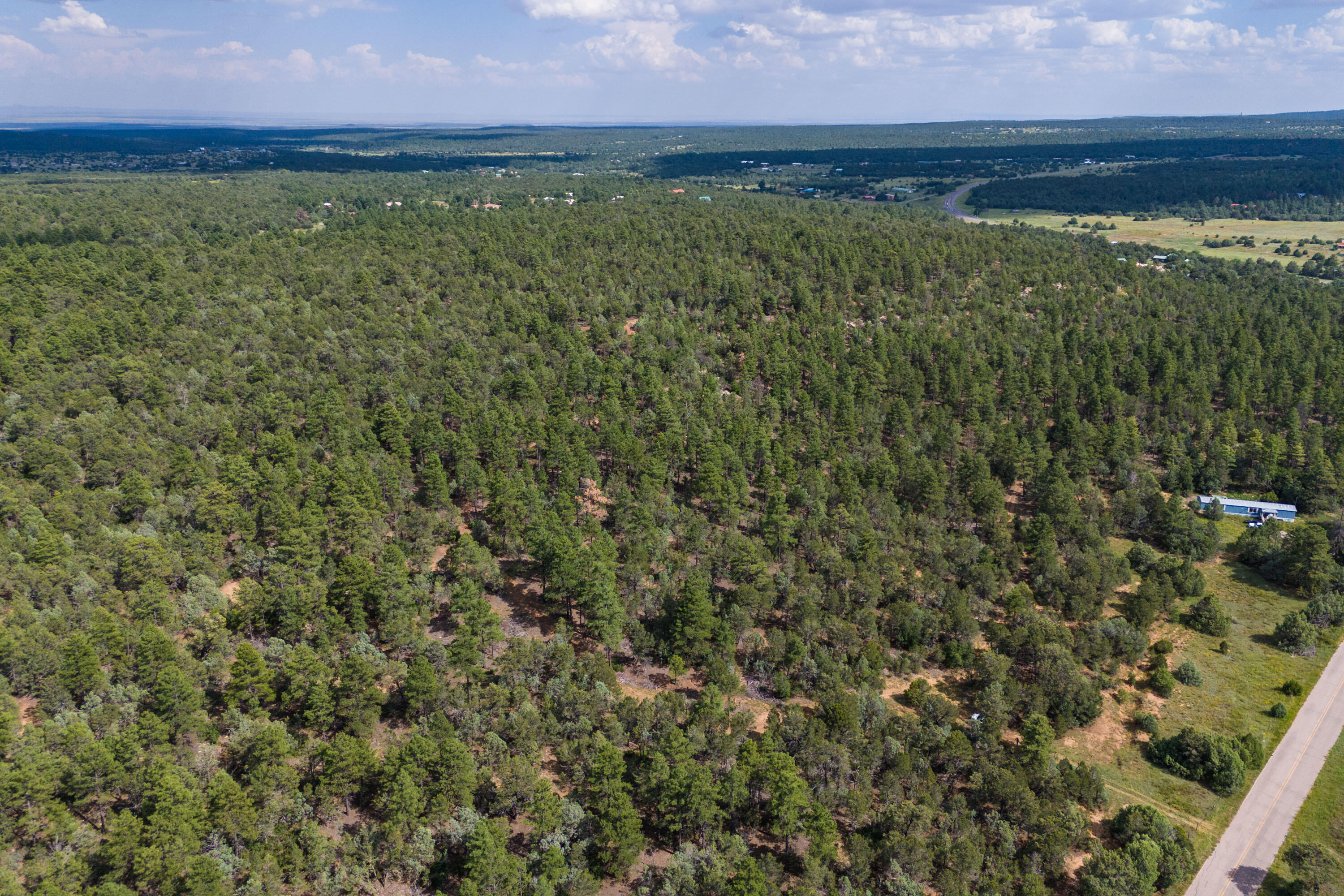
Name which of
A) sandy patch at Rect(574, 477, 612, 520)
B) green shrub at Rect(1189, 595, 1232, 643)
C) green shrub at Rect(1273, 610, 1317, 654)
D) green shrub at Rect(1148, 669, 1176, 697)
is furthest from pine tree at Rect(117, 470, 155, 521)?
green shrub at Rect(1273, 610, 1317, 654)

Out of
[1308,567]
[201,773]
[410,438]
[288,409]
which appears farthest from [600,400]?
[1308,567]

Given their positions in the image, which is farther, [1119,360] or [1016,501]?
[1119,360]

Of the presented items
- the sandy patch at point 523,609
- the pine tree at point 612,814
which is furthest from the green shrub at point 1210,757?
the sandy patch at point 523,609

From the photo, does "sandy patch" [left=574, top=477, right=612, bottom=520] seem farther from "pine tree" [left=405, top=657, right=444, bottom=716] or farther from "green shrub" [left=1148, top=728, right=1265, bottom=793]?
"green shrub" [left=1148, top=728, right=1265, bottom=793]

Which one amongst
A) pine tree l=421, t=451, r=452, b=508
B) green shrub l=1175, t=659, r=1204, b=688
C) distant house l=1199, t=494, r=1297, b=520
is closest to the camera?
green shrub l=1175, t=659, r=1204, b=688

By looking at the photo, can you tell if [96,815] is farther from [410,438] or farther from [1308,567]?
[1308,567]

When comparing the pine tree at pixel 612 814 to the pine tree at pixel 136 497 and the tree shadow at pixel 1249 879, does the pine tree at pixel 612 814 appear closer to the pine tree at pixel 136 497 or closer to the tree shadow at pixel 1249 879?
the tree shadow at pixel 1249 879
